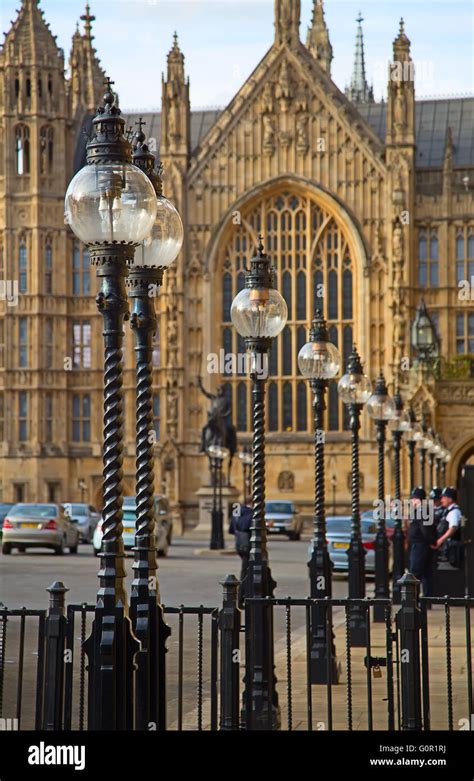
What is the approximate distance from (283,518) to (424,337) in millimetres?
8939

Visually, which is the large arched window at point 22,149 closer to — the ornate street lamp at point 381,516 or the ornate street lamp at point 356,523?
the ornate street lamp at point 381,516

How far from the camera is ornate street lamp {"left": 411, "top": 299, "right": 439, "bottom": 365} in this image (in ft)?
175

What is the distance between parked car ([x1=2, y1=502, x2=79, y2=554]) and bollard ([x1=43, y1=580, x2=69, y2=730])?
25.7m

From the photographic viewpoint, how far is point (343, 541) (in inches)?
1242

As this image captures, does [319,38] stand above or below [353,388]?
above

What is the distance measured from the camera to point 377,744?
8.09m

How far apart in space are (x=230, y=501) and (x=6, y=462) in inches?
516

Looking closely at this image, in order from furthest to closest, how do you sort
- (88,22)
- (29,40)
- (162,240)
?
(88,22), (29,40), (162,240)

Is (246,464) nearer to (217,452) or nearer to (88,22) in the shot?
(217,452)

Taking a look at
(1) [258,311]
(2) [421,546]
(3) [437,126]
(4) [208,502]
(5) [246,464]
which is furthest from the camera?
(3) [437,126]

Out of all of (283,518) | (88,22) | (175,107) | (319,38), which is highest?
(319,38)

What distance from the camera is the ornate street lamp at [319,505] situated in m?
15.1

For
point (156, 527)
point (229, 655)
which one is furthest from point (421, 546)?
point (156, 527)

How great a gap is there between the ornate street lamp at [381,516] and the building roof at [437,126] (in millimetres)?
39434
